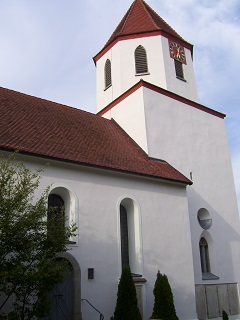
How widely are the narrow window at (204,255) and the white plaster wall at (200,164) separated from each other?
0.20m

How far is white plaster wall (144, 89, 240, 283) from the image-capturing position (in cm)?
1461

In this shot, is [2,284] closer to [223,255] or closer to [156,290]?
[156,290]

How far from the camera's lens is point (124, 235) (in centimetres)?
1184

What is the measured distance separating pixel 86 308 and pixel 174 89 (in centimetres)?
1080

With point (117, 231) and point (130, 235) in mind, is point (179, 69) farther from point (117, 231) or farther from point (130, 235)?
point (117, 231)

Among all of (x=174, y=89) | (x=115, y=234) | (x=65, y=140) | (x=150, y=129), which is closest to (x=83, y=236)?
(x=115, y=234)

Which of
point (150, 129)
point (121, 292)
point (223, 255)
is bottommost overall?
point (121, 292)

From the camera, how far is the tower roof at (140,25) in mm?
17562

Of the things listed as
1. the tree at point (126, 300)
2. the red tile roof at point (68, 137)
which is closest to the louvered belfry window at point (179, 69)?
the red tile roof at point (68, 137)

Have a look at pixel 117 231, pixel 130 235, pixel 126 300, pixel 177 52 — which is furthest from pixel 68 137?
pixel 177 52

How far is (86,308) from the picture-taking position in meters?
9.80

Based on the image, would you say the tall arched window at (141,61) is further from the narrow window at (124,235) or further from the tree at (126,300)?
the tree at (126,300)

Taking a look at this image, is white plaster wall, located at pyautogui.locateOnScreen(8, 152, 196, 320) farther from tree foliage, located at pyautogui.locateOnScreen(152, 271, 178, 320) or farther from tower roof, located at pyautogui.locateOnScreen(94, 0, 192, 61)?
tower roof, located at pyautogui.locateOnScreen(94, 0, 192, 61)

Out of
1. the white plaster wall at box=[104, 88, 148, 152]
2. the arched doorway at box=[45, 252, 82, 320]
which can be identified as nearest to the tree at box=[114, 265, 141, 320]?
the arched doorway at box=[45, 252, 82, 320]
